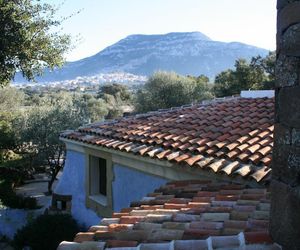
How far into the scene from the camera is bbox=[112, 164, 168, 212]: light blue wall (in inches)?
294

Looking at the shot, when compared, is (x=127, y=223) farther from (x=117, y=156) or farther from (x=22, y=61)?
(x=22, y=61)

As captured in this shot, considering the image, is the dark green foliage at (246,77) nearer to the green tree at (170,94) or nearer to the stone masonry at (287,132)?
the green tree at (170,94)

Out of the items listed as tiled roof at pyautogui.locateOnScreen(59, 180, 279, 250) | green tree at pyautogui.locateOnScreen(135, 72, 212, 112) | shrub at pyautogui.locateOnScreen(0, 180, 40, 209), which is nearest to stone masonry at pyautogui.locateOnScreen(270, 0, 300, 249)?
tiled roof at pyautogui.locateOnScreen(59, 180, 279, 250)

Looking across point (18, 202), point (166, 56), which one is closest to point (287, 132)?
point (18, 202)

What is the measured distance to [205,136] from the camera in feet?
23.1

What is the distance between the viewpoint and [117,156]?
8.34m

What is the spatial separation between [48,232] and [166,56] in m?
163

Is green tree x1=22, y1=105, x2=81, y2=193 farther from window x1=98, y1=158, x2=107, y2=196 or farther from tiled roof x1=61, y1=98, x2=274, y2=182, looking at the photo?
window x1=98, y1=158, x2=107, y2=196

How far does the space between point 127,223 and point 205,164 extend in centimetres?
269

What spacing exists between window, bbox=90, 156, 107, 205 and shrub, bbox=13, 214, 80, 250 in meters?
0.95

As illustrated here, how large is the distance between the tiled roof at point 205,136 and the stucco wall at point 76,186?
0.67m

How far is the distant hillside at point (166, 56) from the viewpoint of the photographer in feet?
531

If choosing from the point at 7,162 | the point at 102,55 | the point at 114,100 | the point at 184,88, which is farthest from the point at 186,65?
the point at 7,162

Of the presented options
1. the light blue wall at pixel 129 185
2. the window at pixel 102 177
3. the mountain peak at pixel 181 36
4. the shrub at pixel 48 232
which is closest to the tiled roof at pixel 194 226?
the light blue wall at pixel 129 185
